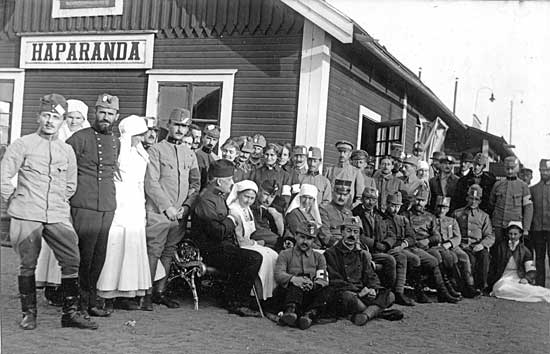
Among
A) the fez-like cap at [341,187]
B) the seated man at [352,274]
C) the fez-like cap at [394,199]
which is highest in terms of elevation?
the fez-like cap at [341,187]

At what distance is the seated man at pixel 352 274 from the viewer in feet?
17.8

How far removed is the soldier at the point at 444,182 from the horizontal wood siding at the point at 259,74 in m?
1.90

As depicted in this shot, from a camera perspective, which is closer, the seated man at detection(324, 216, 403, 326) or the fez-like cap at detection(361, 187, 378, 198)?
the seated man at detection(324, 216, 403, 326)

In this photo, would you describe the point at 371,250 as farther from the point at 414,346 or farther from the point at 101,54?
the point at 101,54

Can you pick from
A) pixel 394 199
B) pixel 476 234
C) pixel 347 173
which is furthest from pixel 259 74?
pixel 476 234

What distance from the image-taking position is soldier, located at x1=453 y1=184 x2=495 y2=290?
284 inches

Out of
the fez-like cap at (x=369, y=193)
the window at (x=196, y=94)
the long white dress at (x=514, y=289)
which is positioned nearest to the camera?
the fez-like cap at (x=369, y=193)

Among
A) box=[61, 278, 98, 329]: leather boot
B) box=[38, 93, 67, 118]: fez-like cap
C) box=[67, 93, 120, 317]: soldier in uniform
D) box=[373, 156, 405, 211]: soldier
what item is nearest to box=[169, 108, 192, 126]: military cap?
box=[67, 93, 120, 317]: soldier in uniform

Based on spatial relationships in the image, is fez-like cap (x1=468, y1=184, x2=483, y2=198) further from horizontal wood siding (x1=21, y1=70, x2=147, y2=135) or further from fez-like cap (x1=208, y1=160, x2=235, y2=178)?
horizontal wood siding (x1=21, y1=70, x2=147, y2=135)

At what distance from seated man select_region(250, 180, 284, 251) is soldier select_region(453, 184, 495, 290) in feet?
7.83

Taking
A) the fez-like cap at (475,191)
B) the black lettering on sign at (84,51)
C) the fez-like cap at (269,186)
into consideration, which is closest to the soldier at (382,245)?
the fez-like cap at (269,186)

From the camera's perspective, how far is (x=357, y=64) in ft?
29.9

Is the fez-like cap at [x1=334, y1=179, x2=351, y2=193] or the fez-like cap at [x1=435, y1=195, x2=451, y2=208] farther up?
the fez-like cap at [x1=334, y1=179, x2=351, y2=193]

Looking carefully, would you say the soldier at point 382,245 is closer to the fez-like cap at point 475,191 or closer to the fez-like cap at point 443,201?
the fez-like cap at point 443,201
